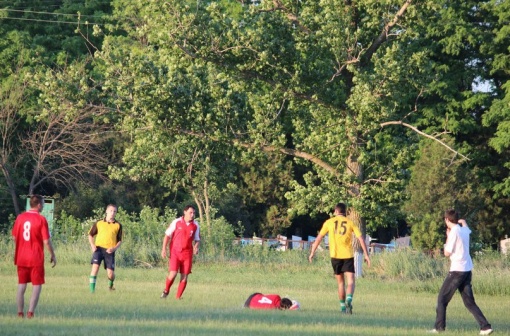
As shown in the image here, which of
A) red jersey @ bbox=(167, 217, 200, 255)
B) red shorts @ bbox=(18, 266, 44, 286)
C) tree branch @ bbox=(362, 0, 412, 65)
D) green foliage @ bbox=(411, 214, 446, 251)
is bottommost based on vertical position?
red shorts @ bbox=(18, 266, 44, 286)

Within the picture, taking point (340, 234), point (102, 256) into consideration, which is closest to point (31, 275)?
point (340, 234)

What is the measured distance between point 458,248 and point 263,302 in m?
4.63

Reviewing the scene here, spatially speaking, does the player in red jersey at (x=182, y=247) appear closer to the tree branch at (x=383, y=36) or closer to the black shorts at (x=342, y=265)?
the black shorts at (x=342, y=265)

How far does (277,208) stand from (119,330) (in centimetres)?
5174

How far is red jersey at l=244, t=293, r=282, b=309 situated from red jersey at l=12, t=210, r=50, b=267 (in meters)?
5.28

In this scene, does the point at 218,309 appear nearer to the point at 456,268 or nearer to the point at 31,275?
the point at 31,275

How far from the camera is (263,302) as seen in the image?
19781 millimetres

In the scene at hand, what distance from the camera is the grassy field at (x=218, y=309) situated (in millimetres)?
15039

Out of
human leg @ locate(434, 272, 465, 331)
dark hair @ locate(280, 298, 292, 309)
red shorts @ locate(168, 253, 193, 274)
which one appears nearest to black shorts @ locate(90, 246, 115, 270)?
red shorts @ locate(168, 253, 193, 274)

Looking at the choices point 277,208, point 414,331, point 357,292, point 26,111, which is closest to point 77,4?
point 26,111

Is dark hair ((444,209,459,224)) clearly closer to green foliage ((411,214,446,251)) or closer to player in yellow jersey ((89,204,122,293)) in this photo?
player in yellow jersey ((89,204,122,293))

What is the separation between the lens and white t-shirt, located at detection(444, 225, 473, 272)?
16.6 metres

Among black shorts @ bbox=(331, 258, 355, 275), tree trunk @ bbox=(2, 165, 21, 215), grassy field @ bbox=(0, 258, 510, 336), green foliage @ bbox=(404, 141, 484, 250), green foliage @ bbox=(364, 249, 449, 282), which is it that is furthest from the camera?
tree trunk @ bbox=(2, 165, 21, 215)

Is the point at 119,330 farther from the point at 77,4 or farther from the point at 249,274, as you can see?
the point at 77,4
